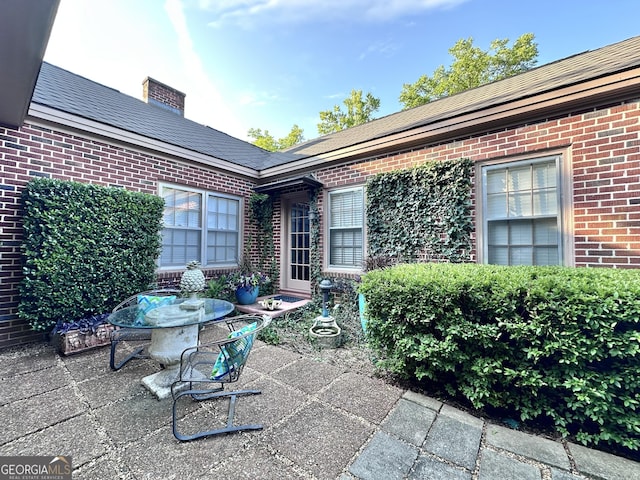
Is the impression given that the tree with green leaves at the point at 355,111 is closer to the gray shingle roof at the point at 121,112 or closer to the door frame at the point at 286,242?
the gray shingle roof at the point at 121,112

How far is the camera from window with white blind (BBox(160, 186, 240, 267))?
17.1 feet

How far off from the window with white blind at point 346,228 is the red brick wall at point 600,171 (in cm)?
269

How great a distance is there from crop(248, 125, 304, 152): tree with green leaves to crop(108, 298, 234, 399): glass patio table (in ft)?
64.1

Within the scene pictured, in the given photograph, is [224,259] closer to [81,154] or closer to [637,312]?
[81,154]

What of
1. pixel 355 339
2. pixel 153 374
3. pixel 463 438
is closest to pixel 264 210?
pixel 355 339

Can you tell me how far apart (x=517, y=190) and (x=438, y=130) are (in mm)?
1519

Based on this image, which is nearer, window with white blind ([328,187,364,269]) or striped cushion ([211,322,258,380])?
striped cushion ([211,322,258,380])

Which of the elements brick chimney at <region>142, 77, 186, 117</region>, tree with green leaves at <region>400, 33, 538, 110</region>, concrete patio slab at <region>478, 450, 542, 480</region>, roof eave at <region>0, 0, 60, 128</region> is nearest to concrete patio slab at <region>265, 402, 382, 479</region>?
concrete patio slab at <region>478, 450, 542, 480</region>

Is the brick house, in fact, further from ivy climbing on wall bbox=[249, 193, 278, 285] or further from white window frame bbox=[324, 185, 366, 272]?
ivy climbing on wall bbox=[249, 193, 278, 285]

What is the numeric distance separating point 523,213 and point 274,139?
20.1m

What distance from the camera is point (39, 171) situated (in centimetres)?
379

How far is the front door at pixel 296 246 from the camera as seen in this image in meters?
6.37

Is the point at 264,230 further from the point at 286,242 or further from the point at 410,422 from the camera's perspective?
the point at 410,422

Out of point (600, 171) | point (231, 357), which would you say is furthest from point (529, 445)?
point (600, 171)
